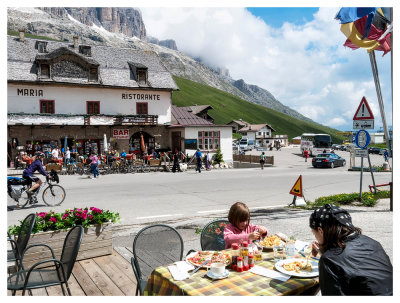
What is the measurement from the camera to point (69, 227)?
6172 mm

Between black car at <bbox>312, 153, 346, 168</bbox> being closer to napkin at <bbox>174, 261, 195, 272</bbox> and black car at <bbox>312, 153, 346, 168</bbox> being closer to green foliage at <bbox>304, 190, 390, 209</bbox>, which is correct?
green foliage at <bbox>304, 190, 390, 209</bbox>

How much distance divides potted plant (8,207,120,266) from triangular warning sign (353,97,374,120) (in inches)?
341

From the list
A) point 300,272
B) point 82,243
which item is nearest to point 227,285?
point 300,272

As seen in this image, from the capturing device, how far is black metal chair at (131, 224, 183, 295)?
4.17 metres

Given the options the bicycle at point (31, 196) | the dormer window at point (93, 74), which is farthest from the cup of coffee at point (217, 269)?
the dormer window at point (93, 74)

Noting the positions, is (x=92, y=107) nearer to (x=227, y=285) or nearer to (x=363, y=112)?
(x=363, y=112)

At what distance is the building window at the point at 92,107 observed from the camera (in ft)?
110

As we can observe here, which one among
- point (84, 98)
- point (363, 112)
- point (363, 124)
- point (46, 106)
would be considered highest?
point (84, 98)

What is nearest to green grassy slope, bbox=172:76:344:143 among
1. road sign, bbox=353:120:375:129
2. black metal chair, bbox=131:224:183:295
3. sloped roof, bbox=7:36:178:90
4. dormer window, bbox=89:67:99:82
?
sloped roof, bbox=7:36:178:90

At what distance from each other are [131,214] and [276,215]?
444 cm

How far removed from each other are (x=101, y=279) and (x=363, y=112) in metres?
9.58

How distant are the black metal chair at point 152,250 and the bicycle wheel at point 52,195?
940 cm
